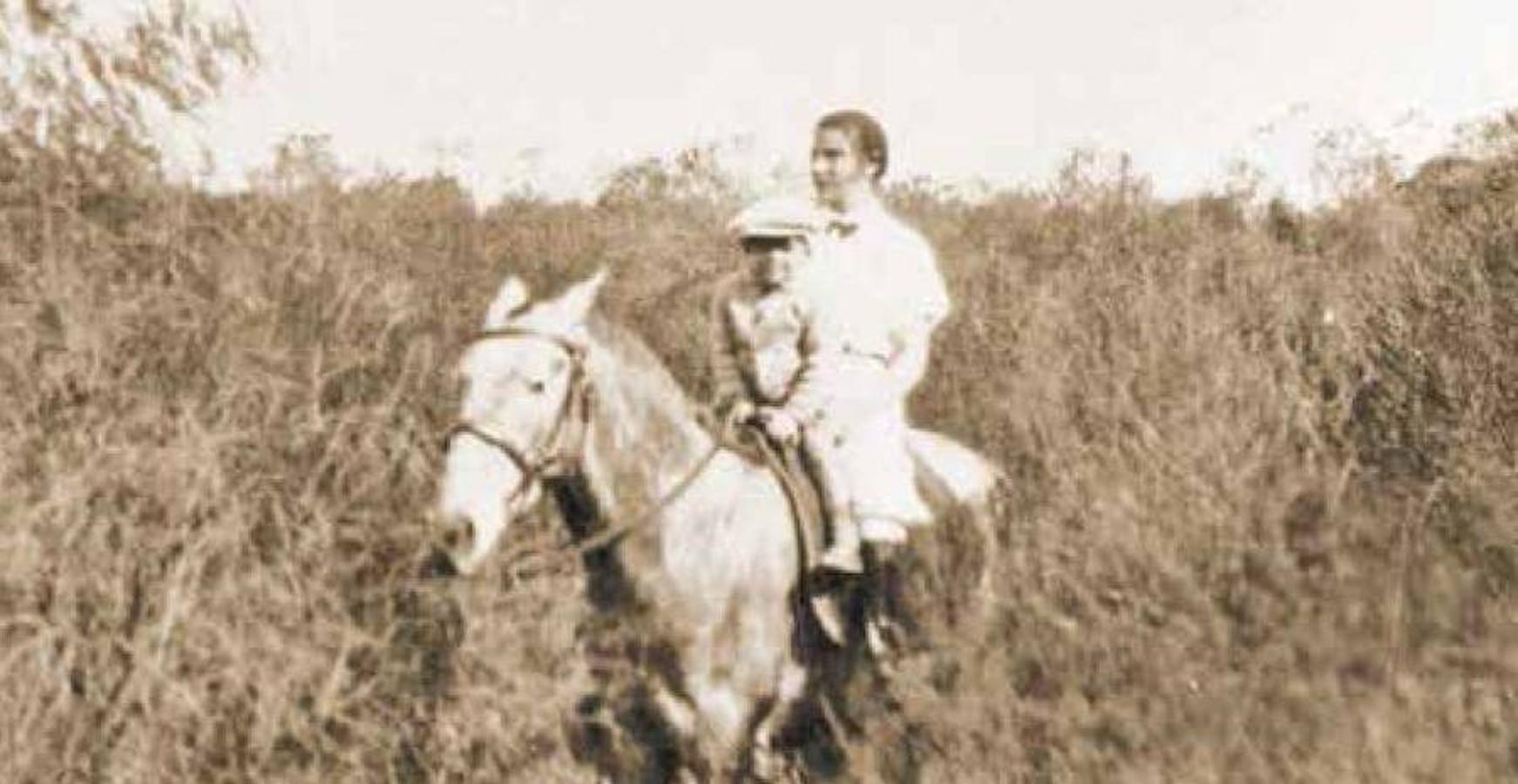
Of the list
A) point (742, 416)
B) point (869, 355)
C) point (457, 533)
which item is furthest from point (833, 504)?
point (457, 533)

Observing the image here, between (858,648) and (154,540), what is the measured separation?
241 cm

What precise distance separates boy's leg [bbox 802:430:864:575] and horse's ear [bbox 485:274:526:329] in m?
1.16

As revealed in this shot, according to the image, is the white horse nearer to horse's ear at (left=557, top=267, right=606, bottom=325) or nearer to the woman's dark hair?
horse's ear at (left=557, top=267, right=606, bottom=325)

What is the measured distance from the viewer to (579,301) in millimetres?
5633

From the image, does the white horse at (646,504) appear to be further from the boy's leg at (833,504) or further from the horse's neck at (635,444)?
the boy's leg at (833,504)

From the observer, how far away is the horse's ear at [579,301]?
5.61 m

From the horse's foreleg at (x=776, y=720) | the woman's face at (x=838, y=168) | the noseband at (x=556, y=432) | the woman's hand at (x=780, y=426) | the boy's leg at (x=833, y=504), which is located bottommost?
the horse's foreleg at (x=776, y=720)

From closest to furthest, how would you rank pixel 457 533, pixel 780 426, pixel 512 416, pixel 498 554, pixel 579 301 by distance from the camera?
pixel 457 533 < pixel 512 416 < pixel 579 301 < pixel 498 554 < pixel 780 426

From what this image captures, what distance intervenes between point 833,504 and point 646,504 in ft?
2.43

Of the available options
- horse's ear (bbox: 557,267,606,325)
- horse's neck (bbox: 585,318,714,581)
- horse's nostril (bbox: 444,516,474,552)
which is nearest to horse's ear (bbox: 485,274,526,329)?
horse's ear (bbox: 557,267,606,325)

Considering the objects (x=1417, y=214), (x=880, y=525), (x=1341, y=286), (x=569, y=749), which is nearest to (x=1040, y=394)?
(x=880, y=525)

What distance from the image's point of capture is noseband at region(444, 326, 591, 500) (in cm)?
532

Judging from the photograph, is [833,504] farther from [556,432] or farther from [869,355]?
[556,432]

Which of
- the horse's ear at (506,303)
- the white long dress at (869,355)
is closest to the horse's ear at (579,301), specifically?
the horse's ear at (506,303)
